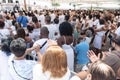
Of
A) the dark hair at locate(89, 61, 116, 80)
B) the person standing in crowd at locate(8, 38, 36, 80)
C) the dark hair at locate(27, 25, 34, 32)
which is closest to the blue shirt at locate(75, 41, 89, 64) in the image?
the person standing in crowd at locate(8, 38, 36, 80)

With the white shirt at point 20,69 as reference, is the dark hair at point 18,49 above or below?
above

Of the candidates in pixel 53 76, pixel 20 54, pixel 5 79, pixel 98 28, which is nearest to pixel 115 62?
pixel 53 76

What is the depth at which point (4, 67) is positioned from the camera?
4.39 metres

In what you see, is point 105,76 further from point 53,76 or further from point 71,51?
point 71,51

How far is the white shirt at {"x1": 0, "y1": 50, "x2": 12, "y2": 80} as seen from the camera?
170 inches

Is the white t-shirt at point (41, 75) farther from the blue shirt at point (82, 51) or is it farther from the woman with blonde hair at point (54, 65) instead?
the blue shirt at point (82, 51)

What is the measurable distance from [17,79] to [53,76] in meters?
0.87

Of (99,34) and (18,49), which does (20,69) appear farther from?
(99,34)

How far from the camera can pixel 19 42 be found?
4.15 meters

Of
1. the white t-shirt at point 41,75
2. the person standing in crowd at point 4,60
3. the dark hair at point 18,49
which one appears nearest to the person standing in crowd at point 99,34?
the person standing in crowd at point 4,60

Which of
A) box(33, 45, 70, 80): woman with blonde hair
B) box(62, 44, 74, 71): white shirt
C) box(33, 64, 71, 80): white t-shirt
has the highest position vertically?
box(33, 45, 70, 80): woman with blonde hair

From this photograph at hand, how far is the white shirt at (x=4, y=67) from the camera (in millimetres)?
4312

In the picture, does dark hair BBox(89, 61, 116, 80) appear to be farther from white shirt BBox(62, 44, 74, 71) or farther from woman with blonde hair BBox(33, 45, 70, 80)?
white shirt BBox(62, 44, 74, 71)

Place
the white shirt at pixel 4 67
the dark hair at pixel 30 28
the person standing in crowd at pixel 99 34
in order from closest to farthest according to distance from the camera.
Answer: the white shirt at pixel 4 67, the dark hair at pixel 30 28, the person standing in crowd at pixel 99 34
